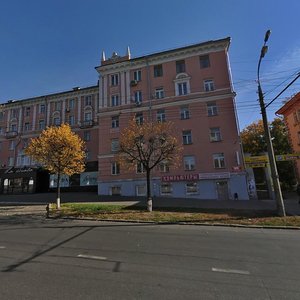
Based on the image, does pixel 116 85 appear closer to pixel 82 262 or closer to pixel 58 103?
pixel 58 103

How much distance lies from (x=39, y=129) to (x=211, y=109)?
27116 mm

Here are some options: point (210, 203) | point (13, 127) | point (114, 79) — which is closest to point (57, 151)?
point (210, 203)

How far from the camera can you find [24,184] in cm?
3788

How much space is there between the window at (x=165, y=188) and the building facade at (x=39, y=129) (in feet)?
37.5

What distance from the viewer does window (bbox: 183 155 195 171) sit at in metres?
28.6

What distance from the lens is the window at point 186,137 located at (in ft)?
96.4

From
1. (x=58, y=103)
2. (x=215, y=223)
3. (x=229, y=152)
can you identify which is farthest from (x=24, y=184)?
(x=215, y=223)

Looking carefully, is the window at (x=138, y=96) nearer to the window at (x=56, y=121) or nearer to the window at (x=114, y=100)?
the window at (x=114, y=100)

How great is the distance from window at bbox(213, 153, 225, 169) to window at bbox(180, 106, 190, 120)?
562 centimetres

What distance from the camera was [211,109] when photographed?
96.5 ft

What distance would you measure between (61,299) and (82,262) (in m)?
2.26

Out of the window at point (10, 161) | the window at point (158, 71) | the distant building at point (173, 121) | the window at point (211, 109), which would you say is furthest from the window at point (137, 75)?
the window at point (10, 161)

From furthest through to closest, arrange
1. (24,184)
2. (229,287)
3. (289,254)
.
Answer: (24,184) < (289,254) < (229,287)

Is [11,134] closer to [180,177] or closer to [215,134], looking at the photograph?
[180,177]
